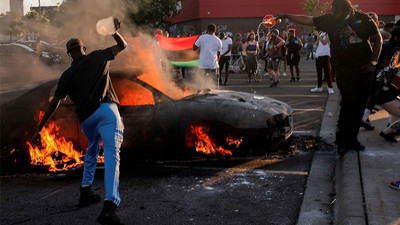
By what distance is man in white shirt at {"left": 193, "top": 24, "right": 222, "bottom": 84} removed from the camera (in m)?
9.84

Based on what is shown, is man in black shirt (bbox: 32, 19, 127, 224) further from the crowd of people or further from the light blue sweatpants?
the crowd of people

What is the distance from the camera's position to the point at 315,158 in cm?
587

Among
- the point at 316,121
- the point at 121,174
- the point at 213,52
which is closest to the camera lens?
the point at 121,174

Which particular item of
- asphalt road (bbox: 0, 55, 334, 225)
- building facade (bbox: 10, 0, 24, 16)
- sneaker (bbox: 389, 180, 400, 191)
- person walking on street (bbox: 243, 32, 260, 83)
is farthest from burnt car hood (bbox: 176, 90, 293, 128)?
building facade (bbox: 10, 0, 24, 16)

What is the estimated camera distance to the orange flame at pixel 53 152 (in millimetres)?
5484

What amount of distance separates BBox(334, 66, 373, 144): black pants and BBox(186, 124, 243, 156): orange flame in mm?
1393

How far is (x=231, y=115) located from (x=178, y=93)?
0.85 meters

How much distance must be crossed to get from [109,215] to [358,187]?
241 cm

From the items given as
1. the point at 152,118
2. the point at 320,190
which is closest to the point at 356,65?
the point at 320,190

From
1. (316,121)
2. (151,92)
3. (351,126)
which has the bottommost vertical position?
(316,121)

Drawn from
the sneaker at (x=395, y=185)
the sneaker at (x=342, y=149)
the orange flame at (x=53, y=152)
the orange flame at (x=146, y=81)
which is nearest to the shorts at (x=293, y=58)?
the orange flame at (x=146, y=81)

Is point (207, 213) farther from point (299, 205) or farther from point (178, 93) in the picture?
point (178, 93)

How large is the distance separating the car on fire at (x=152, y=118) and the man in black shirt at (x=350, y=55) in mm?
881

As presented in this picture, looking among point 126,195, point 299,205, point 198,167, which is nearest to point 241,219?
point 299,205
